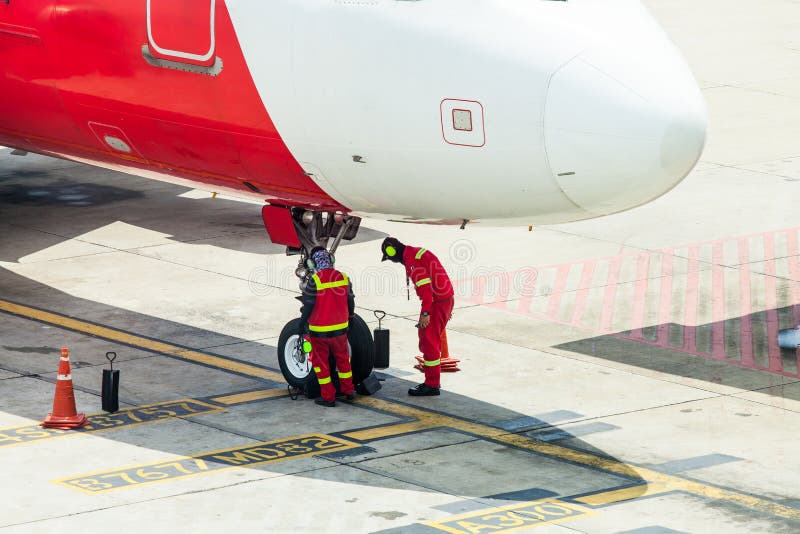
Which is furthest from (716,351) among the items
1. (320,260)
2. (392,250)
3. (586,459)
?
(320,260)

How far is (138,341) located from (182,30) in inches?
186

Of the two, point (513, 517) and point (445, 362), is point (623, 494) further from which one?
point (445, 362)

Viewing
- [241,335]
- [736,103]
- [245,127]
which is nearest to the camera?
[245,127]

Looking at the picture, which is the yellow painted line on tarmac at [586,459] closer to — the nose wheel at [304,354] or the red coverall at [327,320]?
the nose wheel at [304,354]

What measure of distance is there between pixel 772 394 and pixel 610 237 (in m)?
7.39

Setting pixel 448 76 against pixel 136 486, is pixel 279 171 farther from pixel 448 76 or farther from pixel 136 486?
pixel 136 486

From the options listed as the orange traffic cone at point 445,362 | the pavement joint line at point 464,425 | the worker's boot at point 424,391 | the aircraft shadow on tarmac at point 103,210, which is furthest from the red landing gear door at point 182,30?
the aircraft shadow on tarmac at point 103,210

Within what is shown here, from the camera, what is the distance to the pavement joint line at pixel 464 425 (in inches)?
Answer: 555

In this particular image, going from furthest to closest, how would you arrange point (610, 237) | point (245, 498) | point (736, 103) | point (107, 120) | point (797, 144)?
point (736, 103) < point (797, 144) < point (610, 237) < point (107, 120) < point (245, 498)

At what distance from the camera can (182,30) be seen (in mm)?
15508

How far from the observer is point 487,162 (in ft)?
45.8

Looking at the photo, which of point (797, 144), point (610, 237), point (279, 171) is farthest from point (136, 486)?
point (797, 144)

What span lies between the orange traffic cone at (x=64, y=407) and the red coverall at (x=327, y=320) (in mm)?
2468

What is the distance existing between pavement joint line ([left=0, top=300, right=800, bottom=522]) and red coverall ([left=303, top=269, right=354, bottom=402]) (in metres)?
0.58
